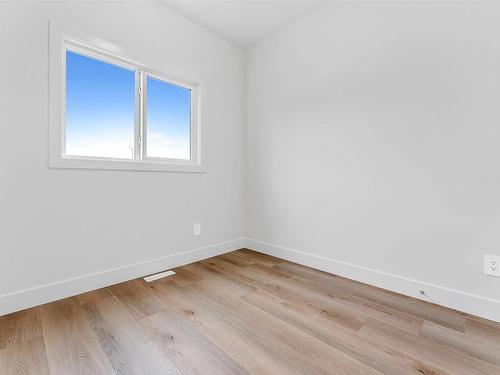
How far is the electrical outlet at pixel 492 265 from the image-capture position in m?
1.49

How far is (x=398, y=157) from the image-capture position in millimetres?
1855

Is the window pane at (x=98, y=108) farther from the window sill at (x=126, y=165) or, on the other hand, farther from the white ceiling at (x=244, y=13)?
the white ceiling at (x=244, y=13)

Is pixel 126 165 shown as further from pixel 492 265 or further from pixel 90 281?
pixel 492 265

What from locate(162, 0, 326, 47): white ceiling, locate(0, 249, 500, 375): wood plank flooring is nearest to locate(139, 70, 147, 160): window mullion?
locate(162, 0, 326, 47): white ceiling

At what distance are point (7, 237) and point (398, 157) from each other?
2795 mm

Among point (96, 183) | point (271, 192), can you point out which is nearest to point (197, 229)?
point (271, 192)

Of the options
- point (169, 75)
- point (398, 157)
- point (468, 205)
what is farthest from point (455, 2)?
point (169, 75)

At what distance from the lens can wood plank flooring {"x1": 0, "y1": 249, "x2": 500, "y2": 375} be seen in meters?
1.11

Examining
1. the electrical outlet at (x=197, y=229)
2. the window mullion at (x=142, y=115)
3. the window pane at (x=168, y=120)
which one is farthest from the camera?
the electrical outlet at (x=197, y=229)

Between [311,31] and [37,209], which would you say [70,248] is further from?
[311,31]

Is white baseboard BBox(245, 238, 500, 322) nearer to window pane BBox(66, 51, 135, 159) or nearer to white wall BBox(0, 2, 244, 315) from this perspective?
white wall BBox(0, 2, 244, 315)

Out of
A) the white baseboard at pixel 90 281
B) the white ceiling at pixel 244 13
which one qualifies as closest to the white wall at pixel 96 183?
the white baseboard at pixel 90 281

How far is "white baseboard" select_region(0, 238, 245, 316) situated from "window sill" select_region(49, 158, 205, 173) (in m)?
0.84

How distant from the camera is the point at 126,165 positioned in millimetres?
2029
